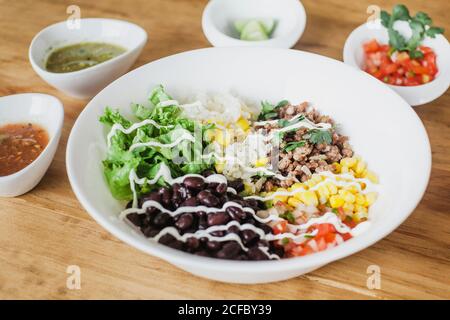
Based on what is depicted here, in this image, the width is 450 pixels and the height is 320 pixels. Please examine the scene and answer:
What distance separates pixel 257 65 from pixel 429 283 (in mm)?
1438

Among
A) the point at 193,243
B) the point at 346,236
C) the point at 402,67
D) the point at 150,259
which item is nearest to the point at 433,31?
the point at 402,67

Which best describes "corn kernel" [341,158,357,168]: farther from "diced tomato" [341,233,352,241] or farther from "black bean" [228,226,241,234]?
"black bean" [228,226,241,234]

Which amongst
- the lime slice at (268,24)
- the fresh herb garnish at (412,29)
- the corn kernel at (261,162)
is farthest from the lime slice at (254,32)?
the corn kernel at (261,162)

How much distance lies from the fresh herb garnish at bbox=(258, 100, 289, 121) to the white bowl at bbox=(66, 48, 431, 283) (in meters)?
0.08

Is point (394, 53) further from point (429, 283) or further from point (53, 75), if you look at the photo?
point (53, 75)

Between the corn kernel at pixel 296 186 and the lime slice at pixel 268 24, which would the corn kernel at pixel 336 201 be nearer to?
the corn kernel at pixel 296 186

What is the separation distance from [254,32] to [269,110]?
2.59 feet

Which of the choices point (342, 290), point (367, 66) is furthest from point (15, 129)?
point (367, 66)

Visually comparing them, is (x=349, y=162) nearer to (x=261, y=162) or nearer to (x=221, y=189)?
(x=261, y=162)

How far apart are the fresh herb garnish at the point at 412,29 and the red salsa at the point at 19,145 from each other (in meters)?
2.09

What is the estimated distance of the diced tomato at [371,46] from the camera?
3.22m

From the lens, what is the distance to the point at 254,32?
3389 mm

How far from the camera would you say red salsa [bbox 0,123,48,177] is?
104 inches

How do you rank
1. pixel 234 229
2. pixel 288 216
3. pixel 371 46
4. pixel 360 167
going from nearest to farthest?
pixel 234 229 < pixel 288 216 < pixel 360 167 < pixel 371 46
